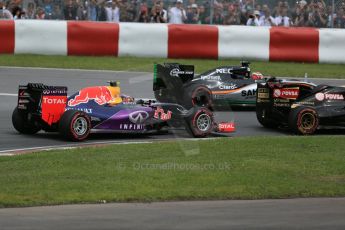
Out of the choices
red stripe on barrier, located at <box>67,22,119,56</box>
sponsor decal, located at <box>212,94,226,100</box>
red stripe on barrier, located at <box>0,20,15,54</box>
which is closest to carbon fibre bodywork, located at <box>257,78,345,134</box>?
sponsor decal, located at <box>212,94,226,100</box>

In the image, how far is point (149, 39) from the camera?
23.9 metres

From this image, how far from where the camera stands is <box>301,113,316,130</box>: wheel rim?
561 inches

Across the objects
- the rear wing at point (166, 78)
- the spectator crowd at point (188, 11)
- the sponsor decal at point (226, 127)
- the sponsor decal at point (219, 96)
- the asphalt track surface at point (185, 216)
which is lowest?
the asphalt track surface at point (185, 216)

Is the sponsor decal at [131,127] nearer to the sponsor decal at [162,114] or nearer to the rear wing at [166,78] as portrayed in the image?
the sponsor decal at [162,114]

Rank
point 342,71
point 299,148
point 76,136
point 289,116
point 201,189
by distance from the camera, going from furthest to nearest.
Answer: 1. point 342,71
2. point 289,116
3. point 76,136
4. point 299,148
5. point 201,189

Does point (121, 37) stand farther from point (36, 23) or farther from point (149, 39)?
point (36, 23)

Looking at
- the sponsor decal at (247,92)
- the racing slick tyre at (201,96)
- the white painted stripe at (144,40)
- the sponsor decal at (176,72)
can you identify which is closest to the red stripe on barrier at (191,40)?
the white painted stripe at (144,40)

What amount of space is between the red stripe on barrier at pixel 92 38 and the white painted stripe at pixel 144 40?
0.25 metres

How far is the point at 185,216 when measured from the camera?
26.5ft

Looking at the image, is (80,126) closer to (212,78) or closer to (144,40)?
(212,78)

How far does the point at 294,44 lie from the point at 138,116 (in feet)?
36.9

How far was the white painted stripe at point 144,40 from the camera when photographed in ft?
77.8

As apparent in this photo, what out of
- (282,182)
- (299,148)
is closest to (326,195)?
(282,182)

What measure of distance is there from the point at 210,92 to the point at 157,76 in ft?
7.99
